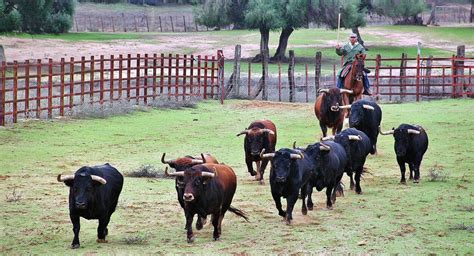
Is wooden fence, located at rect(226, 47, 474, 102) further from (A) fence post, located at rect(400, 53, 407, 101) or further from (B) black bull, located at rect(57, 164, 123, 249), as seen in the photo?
(B) black bull, located at rect(57, 164, 123, 249)

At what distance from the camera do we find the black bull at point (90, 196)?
41.1 ft

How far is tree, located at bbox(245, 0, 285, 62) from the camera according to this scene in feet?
186

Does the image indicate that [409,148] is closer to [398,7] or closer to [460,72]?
[460,72]

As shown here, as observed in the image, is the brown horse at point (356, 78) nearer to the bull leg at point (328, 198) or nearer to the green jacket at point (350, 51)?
the green jacket at point (350, 51)

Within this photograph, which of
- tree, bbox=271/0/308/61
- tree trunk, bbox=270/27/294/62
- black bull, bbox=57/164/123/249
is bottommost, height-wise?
black bull, bbox=57/164/123/249

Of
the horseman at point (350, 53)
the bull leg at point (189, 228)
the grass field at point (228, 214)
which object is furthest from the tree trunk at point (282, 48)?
the bull leg at point (189, 228)

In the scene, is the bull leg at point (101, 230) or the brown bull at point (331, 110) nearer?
the bull leg at point (101, 230)

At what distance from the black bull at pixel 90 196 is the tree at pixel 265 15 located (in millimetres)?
43497

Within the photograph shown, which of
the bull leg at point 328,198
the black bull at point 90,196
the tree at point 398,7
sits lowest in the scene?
the bull leg at point 328,198

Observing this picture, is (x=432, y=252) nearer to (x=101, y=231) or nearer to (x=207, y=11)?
(x=101, y=231)

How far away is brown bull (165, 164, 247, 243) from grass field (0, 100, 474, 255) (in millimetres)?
287

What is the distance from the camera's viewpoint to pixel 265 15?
2228 inches

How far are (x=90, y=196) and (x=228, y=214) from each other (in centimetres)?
301

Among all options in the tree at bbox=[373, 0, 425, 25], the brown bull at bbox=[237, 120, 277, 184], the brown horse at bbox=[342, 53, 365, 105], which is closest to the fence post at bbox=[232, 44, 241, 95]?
the brown horse at bbox=[342, 53, 365, 105]
